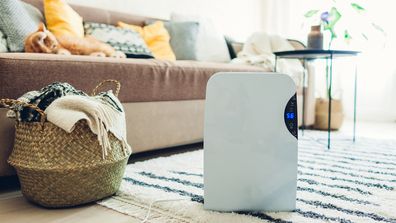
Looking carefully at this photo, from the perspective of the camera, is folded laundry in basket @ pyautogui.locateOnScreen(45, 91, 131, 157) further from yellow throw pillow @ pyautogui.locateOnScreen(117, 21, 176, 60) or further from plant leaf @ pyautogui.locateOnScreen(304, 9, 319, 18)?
plant leaf @ pyautogui.locateOnScreen(304, 9, 319, 18)

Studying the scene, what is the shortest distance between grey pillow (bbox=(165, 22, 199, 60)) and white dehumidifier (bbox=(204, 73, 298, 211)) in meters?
1.60

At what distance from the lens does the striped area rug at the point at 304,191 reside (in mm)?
959

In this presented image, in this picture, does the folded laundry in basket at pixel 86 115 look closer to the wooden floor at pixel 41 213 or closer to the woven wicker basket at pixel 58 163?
the woven wicker basket at pixel 58 163

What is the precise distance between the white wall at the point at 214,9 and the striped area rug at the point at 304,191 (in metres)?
1.32

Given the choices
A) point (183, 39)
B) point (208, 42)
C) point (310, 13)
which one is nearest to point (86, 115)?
point (183, 39)

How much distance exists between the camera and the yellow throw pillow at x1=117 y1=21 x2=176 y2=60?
2340 millimetres

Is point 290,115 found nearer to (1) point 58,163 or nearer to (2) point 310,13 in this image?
(1) point 58,163

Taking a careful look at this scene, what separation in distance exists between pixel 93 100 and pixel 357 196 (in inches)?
32.2

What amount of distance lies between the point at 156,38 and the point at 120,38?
0.35 m

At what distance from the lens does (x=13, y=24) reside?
Result: 1586 mm

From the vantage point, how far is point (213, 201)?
982 millimetres

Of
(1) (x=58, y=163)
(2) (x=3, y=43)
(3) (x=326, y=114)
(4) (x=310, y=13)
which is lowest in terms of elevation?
(3) (x=326, y=114)

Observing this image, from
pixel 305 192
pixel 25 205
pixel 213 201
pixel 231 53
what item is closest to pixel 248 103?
pixel 213 201

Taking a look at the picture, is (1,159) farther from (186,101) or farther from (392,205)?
(392,205)
